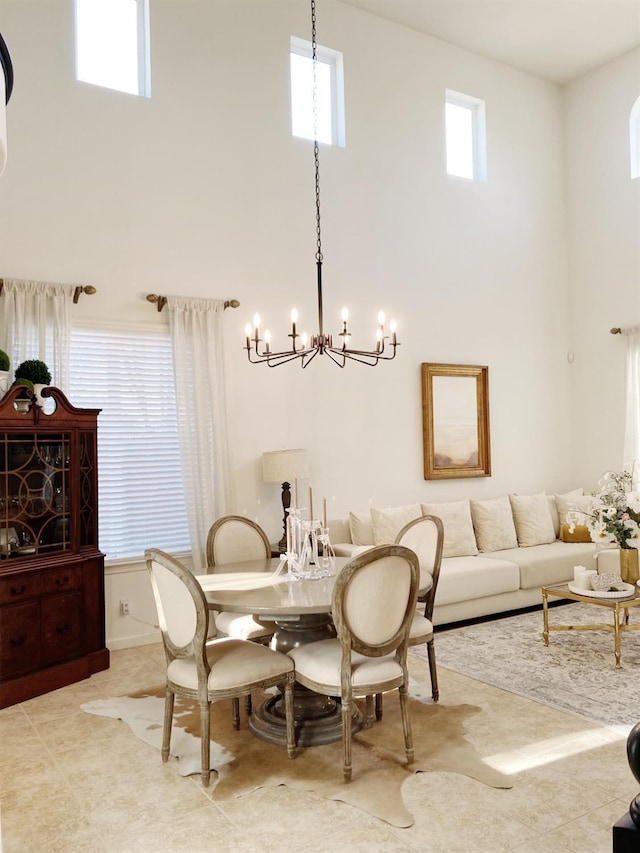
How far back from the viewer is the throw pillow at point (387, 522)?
5535 millimetres

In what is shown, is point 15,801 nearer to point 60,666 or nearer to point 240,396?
point 60,666

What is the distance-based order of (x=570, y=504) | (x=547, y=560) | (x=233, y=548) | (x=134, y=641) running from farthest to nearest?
1. (x=570, y=504)
2. (x=547, y=560)
3. (x=134, y=641)
4. (x=233, y=548)

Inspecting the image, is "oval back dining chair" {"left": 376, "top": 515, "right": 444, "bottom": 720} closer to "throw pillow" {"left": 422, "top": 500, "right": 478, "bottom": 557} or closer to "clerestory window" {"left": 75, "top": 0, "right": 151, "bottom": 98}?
"throw pillow" {"left": 422, "top": 500, "right": 478, "bottom": 557}

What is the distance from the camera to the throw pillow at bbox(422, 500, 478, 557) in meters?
5.95

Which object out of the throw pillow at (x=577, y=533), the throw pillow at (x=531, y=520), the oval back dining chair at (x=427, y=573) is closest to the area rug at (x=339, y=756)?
the oval back dining chair at (x=427, y=573)

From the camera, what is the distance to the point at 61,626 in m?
4.25

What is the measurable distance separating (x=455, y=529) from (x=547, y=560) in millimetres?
798

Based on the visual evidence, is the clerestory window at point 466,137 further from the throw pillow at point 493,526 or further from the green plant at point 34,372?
the green plant at point 34,372

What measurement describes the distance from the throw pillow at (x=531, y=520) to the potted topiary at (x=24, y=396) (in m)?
4.36

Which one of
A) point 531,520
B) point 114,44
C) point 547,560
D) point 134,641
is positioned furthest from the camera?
point 531,520

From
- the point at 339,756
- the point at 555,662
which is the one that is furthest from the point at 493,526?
the point at 339,756

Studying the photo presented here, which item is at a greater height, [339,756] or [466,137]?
[466,137]

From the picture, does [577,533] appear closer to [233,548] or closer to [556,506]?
[556,506]

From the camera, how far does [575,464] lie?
7.54 metres
